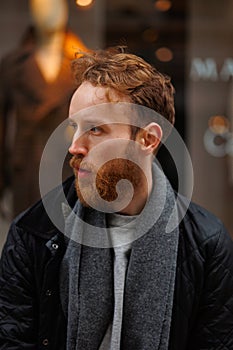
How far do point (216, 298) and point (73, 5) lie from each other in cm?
239

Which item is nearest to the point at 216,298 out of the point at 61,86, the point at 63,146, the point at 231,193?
the point at 63,146

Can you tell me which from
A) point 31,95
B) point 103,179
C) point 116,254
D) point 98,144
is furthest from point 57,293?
point 31,95

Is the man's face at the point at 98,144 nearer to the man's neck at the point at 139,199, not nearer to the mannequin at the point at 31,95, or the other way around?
the man's neck at the point at 139,199

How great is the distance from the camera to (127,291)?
2068mm

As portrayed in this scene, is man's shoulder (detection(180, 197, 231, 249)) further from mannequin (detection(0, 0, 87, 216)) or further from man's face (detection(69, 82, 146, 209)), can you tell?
mannequin (detection(0, 0, 87, 216))

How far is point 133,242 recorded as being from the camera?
6.93ft

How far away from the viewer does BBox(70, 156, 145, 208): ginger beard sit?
2.06 m

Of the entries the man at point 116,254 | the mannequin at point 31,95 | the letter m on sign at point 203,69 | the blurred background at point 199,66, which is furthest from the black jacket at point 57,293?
the letter m on sign at point 203,69

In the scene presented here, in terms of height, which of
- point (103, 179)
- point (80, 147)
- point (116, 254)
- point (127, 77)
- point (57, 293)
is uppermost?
point (127, 77)

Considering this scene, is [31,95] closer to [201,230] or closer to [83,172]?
[83,172]

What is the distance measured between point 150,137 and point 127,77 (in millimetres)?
228

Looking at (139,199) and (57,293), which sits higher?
(139,199)

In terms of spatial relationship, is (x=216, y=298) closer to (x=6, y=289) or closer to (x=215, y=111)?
(x=6, y=289)

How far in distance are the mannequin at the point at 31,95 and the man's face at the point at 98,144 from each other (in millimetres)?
1764
